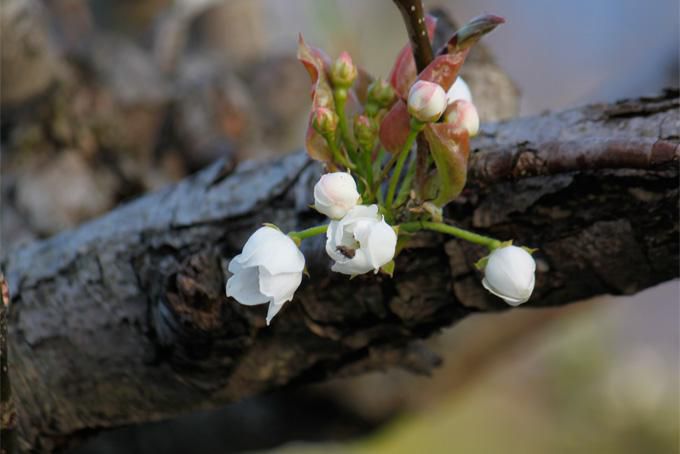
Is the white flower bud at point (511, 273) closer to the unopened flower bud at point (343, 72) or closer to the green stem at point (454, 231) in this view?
the green stem at point (454, 231)

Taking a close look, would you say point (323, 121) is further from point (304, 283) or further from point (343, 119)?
point (304, 283)

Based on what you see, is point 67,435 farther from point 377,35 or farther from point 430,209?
point 377,35

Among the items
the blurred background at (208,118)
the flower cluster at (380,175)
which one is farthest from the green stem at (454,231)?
the blurred background at (208,118)

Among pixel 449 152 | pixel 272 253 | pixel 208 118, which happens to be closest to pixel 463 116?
pixel 449 152

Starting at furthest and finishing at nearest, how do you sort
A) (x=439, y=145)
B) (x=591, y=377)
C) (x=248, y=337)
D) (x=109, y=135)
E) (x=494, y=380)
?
1. (x=494, y=380)
2. (x=591, y=377)
3. (x=109, y=135)
4. (x=248, y=337)
5. (x=439, y=145)

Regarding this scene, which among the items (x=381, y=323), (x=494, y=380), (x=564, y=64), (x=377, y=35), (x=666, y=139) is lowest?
(x=494, y=380)

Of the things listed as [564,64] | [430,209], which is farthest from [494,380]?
[430,209]

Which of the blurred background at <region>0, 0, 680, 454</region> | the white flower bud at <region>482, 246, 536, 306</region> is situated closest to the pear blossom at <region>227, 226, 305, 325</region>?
the white flower bud at <region>482, 246, 536, 306</region>

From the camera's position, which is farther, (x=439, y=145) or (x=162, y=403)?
(x=162, y=403)
